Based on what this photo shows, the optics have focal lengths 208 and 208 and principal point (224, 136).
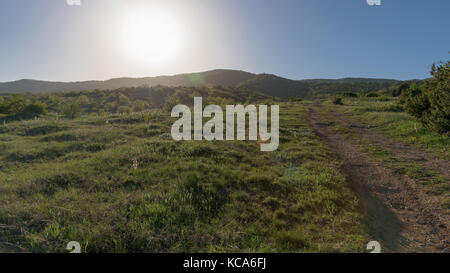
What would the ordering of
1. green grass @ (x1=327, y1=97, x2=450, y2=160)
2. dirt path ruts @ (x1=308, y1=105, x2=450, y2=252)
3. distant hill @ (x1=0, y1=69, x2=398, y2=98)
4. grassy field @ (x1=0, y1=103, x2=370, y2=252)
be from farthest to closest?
1. distant hill @ (x1=0, y1=69, x2=398, y2=98)
2. green grass @ (x1=327, y1=97, x2=450, y2=160)
3. dirt path ruts @ (x1=308, y1=105, x2=450, y2=252)
4. grassy field @ (x1=0, y1=103, x2=370, y2=252)

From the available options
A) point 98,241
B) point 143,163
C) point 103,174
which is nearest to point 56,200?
point 103,174

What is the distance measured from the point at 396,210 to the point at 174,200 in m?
5.59

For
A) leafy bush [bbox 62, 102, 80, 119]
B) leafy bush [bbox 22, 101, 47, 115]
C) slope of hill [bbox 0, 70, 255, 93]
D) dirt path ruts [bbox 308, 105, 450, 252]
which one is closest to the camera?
dirt path ruts [bbox 308, 105, 450, 252]

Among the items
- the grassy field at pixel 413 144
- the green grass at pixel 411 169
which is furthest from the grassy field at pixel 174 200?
the grassy field at pixel 413 144

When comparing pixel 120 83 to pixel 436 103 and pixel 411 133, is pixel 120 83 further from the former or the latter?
pixel 436 103

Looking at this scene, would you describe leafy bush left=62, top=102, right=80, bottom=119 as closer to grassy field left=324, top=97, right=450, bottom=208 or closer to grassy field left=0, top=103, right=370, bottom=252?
grassy field left=0, top=103, right=370, bottom=252

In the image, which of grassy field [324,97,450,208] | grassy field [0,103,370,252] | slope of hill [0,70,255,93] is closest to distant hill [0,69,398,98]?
slope of hill [0,70,255,93]

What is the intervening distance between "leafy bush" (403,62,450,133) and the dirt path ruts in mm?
5374

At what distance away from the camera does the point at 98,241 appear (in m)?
3.59

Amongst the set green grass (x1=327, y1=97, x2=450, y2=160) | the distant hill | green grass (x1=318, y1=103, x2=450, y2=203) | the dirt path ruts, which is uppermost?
the distant hill

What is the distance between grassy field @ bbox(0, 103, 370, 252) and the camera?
371 cm
